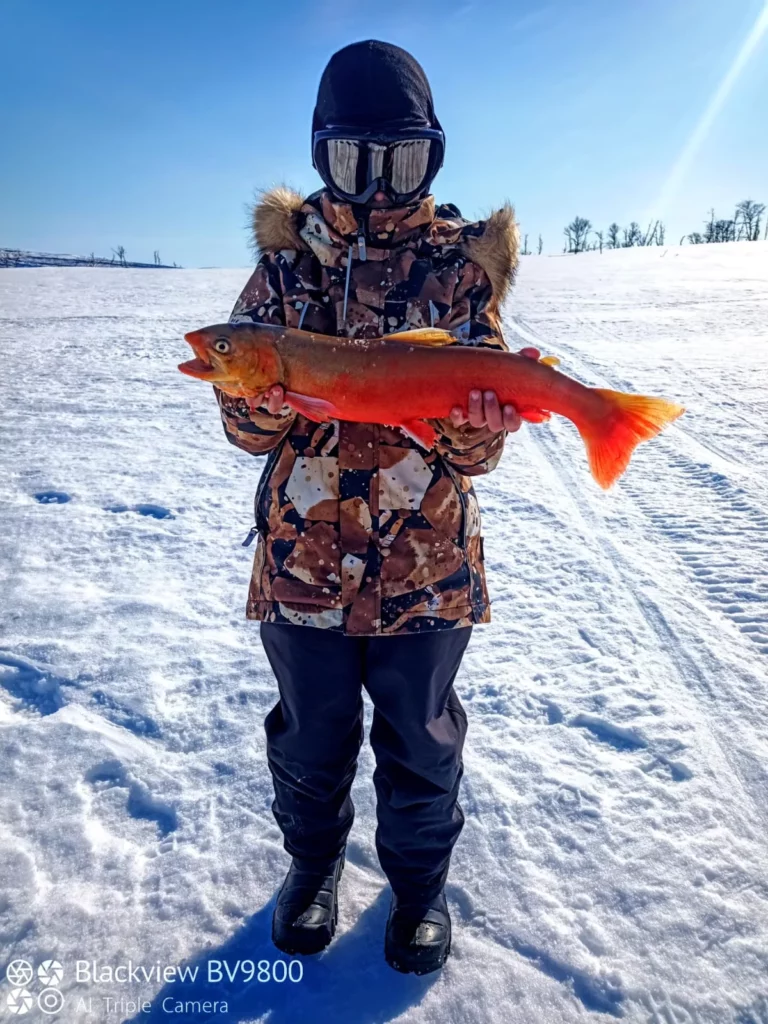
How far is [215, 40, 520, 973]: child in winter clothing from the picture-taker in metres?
1.88

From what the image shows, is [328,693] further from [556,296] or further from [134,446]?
[556,296]

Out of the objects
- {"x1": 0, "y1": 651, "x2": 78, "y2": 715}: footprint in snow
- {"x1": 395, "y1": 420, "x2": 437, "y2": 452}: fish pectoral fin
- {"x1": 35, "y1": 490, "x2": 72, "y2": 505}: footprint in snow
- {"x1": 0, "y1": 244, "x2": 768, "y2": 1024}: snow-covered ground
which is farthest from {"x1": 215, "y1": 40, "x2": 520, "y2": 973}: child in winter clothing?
{"x1": 35, "y1": 490, "x2": 72, "y2": 505}: footprint in snow

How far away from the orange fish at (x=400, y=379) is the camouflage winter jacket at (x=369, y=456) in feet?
0.59

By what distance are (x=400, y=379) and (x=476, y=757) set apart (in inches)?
64.8

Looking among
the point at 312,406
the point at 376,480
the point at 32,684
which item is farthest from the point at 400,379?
the point at 32,684

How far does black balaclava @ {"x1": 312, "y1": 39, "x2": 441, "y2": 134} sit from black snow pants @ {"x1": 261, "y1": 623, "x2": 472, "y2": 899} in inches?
55.5

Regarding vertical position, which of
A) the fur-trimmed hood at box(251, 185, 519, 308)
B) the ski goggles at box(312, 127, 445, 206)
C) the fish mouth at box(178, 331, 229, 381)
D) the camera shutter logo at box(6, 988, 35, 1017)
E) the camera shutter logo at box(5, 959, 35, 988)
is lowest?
the camera shutter logo at box(6, 988, 35, 1017)

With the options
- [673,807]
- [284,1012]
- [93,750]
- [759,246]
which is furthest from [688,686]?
[759,246]

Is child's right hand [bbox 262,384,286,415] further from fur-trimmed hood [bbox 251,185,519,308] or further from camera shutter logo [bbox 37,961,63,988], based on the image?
camera shutter logo [bbox 37,961,63,988]

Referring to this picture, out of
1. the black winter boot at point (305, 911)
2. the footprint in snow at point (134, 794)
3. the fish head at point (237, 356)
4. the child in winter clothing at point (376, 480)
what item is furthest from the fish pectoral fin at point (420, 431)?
the footprint in snow at point (134, 794)

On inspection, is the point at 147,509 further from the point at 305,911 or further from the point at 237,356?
the point at 237,356

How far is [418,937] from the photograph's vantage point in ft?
6.47

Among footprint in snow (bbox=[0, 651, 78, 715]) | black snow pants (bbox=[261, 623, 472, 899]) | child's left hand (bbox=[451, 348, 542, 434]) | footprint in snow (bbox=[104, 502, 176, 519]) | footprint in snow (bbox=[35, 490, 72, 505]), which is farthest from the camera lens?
footprint in snow (bbox=[35, 490, 72, 505])

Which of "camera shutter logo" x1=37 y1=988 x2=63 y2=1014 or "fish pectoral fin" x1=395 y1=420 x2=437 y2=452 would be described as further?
"camera shutter logo" x1=37 y1=988 x2=63 y2=1014
